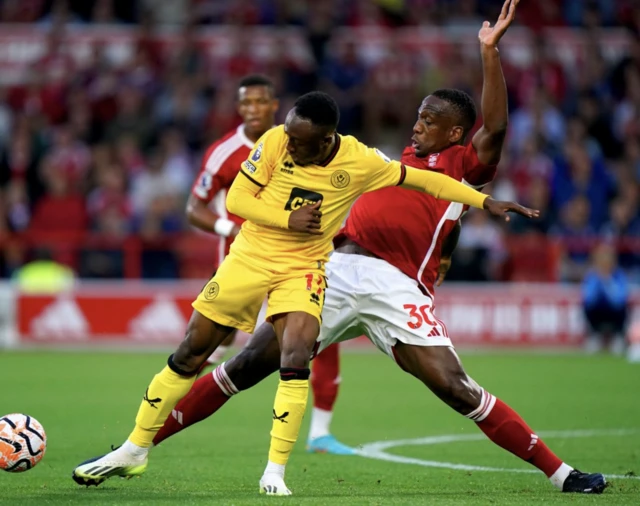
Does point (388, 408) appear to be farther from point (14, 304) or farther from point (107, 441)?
point (14, 304)

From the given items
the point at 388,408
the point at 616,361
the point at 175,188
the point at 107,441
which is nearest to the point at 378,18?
the point at 175,188

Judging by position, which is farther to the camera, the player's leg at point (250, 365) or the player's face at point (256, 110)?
the player's face at point (256, 110)

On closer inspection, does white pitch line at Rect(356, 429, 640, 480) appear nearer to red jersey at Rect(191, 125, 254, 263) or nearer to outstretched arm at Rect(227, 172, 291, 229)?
red jersey at Rect(191, 125, 254, 263)

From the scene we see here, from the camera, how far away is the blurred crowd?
719 inches

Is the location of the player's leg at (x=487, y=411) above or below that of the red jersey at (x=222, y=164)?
below

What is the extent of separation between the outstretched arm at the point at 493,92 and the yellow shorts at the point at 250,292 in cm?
128

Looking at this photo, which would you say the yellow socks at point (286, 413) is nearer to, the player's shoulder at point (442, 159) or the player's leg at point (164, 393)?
the player's leg at point (164, 393)

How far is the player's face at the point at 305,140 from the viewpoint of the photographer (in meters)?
6.30

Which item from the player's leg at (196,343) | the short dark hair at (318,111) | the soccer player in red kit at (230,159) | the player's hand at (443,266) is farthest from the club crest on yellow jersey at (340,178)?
the soccer player in red kit at (230,159)

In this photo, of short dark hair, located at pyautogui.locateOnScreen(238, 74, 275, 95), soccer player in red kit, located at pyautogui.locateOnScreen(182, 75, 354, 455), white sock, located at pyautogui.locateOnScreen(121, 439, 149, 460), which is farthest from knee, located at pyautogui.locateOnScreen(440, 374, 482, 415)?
short dark hair, located at pyautogui.locateOnScreen(238, 74, 275, 95)

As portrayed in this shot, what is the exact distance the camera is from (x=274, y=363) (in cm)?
691

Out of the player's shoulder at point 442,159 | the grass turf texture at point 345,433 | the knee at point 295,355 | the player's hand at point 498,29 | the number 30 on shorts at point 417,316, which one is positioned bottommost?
the grass turf texture at point 345,433

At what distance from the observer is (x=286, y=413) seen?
6246mm

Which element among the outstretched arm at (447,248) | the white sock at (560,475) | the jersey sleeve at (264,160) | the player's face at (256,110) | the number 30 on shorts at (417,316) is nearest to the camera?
the jersey sleeve at (264,160)
